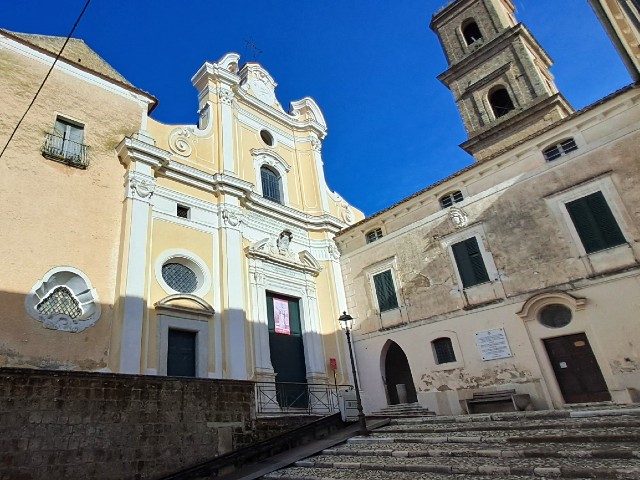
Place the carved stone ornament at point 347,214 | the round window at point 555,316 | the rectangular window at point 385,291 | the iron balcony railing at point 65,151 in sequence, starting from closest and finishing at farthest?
1. the round window at point 555,316
2. the iron balcony railing at point 65,151
3. the rectangular window at point 385,291
4. the carved stone ornament at point 347,214

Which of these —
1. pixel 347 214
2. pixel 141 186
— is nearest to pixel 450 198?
pixel 347 214

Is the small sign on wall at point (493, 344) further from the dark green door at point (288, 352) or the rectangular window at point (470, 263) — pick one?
the dark green door at point (288, 352)

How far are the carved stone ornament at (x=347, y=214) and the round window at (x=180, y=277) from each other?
905cm

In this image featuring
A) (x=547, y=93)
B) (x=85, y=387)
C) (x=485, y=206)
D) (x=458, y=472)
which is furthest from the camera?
(x=547, y=93)

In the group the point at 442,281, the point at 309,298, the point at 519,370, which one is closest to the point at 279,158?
the point at 309,298

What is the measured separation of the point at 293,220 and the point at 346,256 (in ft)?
9.13

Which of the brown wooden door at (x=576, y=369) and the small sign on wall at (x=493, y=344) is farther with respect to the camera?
the small sign on wall at (x=493, y=344)

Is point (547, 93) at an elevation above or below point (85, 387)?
above

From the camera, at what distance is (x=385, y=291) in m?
16.5

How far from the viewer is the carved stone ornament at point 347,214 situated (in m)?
21.2

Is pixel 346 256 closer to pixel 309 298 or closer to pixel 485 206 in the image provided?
pixel 309 298

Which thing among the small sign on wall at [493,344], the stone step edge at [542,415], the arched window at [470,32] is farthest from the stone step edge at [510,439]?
the arched window at [470,32]

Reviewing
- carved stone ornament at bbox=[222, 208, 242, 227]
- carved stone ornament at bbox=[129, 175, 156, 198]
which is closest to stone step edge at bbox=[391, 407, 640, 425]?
carved stone ornament at bbox=[222, 208, 242, 227]

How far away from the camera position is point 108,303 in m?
11.8
